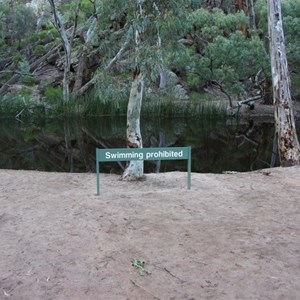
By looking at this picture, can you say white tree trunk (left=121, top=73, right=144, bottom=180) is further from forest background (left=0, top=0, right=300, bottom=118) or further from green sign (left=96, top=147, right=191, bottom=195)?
green sign (left=96, top=147, right=191, bottom=195)

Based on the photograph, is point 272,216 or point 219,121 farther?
point 219,121

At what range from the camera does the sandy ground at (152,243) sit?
288 cm

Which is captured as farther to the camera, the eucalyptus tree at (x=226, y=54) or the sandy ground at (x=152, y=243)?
the eucalyptus tree at (x=226, y=54)

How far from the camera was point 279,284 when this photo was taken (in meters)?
2.89

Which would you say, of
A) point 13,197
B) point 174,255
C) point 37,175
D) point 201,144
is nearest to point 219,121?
point 201,144

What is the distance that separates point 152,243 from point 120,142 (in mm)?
9662

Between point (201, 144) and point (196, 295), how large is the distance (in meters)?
10.7

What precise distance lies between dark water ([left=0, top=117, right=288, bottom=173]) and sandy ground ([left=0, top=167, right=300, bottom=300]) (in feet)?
14.1

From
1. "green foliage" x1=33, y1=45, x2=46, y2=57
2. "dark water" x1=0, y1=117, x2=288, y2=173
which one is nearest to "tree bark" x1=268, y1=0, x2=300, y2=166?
"dark water" x1=0, y1=117, x2=288, y2=173

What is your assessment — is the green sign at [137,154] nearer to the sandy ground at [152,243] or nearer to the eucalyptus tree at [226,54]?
the sandy ground at [152,243]

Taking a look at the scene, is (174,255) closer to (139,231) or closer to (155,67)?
(139,231)

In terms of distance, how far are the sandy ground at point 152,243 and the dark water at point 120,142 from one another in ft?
14.1

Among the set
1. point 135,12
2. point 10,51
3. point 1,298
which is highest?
point 10,51

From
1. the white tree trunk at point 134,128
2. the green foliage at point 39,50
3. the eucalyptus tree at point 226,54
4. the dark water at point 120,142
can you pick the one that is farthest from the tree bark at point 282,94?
the green foliage at point 39,50
